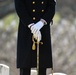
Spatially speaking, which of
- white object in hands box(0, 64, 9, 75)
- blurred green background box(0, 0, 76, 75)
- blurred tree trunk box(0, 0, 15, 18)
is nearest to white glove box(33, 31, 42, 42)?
white object in hands box(0, 64, 9, 75)

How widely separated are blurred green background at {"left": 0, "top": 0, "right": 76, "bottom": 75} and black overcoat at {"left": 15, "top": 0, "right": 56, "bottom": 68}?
2.18 metres

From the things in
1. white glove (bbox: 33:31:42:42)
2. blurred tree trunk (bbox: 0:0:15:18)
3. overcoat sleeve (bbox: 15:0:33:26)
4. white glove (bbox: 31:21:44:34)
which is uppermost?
blurred tree trunk (bbox: 0:0:15:18)

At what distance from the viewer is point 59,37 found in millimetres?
4828

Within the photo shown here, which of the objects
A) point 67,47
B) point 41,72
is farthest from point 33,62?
point 67,47

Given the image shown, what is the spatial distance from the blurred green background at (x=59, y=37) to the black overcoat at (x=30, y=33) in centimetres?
218

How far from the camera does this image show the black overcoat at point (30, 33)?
7.88ft

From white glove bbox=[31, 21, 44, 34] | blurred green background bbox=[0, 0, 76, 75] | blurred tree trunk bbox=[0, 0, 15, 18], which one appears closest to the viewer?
white glove bbox=[31, 21, 44, 34]

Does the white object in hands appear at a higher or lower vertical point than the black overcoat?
lower

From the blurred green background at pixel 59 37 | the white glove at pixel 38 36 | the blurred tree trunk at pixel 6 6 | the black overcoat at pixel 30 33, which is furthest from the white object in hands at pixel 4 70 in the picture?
the blurred tree trunk at pixel 6 6

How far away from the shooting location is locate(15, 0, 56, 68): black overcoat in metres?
2.40

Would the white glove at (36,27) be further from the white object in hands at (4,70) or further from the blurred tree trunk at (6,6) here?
the blurred tree trunk at (6,6)

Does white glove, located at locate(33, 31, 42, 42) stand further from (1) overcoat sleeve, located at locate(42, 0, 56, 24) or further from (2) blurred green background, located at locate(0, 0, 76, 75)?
(2) blurred green background, located at locate(0, 0, 76, 75)

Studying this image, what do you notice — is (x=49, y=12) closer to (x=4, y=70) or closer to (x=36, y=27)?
(x=36, y=27)

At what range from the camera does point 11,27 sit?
484 cm
